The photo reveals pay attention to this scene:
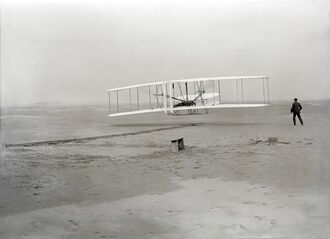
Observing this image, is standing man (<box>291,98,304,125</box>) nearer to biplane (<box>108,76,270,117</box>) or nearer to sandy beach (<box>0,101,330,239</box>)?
sandy beach (<box>0,101,330,239</box>)

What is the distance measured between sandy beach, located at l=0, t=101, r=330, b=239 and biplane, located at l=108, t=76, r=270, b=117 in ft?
0.25

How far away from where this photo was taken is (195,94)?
84.3 inches

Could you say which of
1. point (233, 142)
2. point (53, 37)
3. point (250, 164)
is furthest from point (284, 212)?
point (53, 37)

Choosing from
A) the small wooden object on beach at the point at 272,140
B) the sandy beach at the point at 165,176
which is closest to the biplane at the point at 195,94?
the sandy beach at the point at 165,176

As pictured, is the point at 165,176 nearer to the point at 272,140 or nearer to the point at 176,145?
the point at 176,145

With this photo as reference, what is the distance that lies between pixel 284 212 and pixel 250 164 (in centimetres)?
34

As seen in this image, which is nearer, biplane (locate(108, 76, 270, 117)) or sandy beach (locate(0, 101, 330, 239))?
sandy beach (locate(0, 101, 330, 239))

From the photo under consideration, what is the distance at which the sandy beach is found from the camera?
200 centimetres

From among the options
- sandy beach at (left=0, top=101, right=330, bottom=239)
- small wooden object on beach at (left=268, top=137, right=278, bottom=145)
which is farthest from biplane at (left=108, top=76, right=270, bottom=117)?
small wooden object on beach at (left=268, top=137, right=278, bottom=145)

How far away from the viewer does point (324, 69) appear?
84.4 inches

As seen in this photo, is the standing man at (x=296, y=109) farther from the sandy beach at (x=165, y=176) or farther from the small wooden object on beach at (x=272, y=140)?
the small wooden object on beach at (x=272, y=140)

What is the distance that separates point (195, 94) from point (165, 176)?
0.55 m

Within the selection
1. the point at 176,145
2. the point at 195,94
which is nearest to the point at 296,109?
the point at 195,94

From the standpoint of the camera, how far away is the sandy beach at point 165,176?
2.00 m
